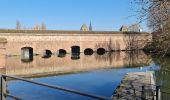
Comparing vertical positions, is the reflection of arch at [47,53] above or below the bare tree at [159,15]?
below

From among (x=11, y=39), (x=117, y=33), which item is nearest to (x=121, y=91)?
(x=11, y=39)

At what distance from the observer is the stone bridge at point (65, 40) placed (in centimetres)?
4712

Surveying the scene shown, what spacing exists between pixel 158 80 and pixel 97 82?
163 inches

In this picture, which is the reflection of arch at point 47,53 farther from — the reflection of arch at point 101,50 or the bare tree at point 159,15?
the bare tree at point 159,15

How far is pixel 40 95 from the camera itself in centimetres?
1662

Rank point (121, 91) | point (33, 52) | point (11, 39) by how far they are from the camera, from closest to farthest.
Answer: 1. point (121, 91)
2. point (11, 39)
3. point (33, 52)

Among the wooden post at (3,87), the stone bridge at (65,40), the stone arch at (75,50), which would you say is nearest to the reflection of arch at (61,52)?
the stone bridge at (65,40)

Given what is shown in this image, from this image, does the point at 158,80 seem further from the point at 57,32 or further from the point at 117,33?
the point at 117,33

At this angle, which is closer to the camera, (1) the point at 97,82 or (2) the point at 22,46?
(1) the point at 97,82

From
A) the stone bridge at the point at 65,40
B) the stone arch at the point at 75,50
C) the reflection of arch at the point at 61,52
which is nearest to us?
the stone bridge at the point at 65,40

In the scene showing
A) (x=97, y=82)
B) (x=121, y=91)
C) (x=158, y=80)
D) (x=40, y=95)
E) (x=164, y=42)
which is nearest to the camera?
(x=164, y=42)

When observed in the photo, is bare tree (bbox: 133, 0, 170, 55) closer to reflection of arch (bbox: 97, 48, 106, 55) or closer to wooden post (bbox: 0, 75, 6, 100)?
wooden post (bbox: 0, 75, 6, 100)

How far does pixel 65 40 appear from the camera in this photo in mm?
52906

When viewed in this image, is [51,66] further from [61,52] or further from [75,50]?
[75,50]
